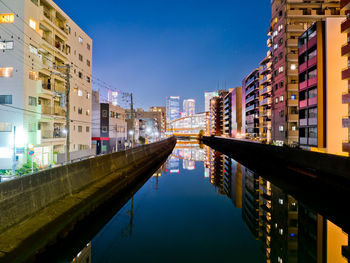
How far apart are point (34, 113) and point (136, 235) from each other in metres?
19.7

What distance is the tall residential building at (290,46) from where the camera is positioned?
1751 inches

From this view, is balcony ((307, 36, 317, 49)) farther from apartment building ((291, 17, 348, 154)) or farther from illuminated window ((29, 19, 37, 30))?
illuminated window ((29, 19, 37, 30))

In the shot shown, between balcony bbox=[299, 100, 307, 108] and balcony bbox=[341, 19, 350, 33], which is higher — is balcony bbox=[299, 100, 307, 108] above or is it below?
below

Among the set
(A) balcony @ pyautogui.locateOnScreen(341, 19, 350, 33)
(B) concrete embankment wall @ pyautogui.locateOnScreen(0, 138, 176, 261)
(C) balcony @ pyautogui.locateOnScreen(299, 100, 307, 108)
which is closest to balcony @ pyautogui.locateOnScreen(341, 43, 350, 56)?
(A) balcony @ pyautogui.locateOnScreen(341, 19, 350, 33)

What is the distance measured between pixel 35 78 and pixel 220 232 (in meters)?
25.7

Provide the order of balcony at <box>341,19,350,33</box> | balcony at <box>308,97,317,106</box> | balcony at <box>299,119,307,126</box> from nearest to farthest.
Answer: balcony at <box>341,19,350,33</box> < balcony at <box>308,97,317,106</box> < balcony at <box>299,119,307,126</box>

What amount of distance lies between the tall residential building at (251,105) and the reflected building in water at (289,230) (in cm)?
5644

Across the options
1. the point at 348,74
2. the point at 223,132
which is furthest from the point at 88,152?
the point at 223,132

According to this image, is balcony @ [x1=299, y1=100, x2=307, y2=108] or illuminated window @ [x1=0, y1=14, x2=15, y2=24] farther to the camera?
balcony @ [x1=299, y1=100, x2=307, y2=108]

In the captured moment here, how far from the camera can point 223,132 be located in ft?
434

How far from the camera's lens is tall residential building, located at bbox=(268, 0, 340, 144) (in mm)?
44469

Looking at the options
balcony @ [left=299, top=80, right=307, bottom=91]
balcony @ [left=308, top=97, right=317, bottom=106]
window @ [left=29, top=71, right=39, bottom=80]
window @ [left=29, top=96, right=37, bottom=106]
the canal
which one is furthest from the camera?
balcony @ [left=299, top=80, right=307, bottom=91]

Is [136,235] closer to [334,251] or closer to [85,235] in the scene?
[85,235]

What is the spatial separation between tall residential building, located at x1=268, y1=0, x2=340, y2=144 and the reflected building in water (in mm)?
28041
